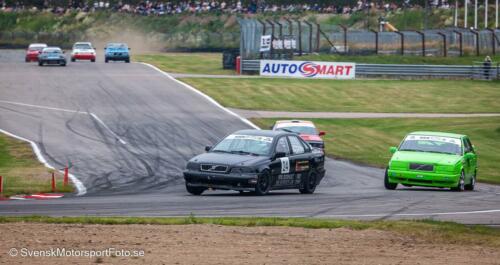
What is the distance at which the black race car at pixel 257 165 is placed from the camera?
68.4 feet

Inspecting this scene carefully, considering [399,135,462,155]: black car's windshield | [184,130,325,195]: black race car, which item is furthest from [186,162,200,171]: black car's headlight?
[399,135,462,155]: black car's windshield

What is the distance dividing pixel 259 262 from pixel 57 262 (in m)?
2.19

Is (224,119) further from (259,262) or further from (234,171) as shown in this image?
(259,262)

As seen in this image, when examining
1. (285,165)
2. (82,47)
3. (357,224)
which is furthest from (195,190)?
(82,47)

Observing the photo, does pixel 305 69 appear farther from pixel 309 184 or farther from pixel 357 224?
pixel 357 224

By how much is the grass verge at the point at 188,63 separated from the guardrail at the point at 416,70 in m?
2.03

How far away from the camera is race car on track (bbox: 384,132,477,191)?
2452 centimetres

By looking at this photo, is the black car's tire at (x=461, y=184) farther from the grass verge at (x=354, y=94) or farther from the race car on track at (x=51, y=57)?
the race car on track at (x=51, y=57)

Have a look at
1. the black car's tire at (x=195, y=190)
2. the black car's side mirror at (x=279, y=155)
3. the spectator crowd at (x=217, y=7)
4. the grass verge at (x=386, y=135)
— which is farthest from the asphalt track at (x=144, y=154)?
the spectator crowd at (x=217, y=7)

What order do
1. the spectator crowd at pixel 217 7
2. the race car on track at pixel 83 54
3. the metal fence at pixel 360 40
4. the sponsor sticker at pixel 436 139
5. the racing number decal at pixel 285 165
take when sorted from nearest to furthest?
the racing number decal at pixel 285 165 → the sponsor sticker at pixel 436 139 → the metal fence at pixel 360 40 → the race car on track at pixel 83 54 → the spectator crowd at pixel 217 7

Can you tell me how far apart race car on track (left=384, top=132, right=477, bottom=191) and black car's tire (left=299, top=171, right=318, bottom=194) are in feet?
7.26

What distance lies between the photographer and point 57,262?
38.7ft

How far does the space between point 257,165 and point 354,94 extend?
32.7 m

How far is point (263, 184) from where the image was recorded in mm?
21328
